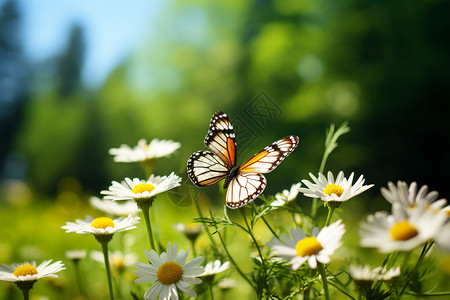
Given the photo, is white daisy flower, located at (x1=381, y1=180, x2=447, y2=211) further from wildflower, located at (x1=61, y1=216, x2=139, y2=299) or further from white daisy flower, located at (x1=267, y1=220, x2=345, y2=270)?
wildflower, located at (x1=61, y1=216, x2=139, y2=299)

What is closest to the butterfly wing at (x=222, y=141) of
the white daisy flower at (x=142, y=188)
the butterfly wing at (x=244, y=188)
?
the butterfly wing at (x=244, y=188)

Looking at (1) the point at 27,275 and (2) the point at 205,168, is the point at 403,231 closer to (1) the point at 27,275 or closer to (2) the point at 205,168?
(2) the point at 205,168

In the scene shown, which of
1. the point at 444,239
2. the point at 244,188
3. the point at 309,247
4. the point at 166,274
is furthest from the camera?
the point at 244,188

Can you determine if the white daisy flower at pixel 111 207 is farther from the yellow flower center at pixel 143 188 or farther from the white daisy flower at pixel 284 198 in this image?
the white daisy flower at pixel 284 198

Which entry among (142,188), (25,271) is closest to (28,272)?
(25,271)

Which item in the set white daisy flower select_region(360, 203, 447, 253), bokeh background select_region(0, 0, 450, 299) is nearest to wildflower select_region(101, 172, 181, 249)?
white daisy flower select_region(360, 203, 447, 253)

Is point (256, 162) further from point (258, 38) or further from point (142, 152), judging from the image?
point (258, 38)

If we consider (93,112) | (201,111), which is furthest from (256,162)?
(93,112)
